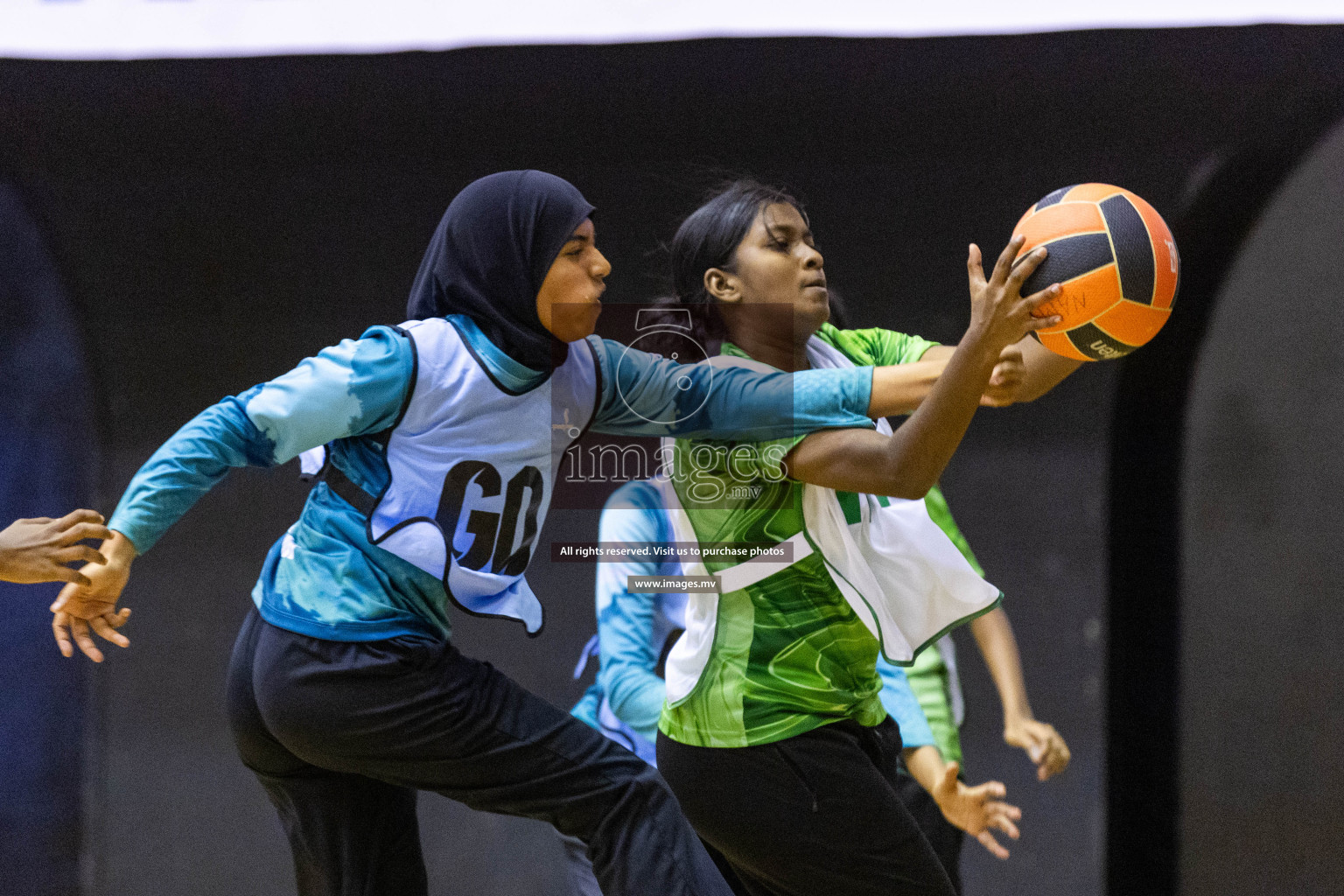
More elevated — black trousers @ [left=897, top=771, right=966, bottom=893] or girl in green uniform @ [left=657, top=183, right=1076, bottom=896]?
girl in green uniform @ [left=657, top=183, right=1076, bottom=896]

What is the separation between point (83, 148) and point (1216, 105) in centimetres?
340

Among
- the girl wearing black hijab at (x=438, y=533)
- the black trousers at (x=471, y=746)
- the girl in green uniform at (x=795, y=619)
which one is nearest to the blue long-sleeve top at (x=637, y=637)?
the girl in green uniform at (x=795, y=619)

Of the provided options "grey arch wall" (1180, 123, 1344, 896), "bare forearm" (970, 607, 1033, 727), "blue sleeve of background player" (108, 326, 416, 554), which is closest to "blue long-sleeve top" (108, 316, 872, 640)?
"blue sleeve of background player" (108, 326, 416, 554)

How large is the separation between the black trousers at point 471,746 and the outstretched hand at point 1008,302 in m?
0.88

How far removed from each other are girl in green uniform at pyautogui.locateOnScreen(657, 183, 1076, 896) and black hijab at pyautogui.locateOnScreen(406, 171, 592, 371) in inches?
13.7

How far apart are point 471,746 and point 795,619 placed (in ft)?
1.97

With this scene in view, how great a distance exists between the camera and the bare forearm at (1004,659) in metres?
2.90

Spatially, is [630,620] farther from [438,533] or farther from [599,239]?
[599,239]

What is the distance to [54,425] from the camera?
389 centimetres

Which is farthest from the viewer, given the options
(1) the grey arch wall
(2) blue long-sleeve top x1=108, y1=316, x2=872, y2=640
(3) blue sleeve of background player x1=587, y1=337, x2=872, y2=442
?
(1) the grey arch wall

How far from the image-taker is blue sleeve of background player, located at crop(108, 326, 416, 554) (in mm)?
1949

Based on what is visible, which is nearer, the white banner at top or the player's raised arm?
the player's raised arm

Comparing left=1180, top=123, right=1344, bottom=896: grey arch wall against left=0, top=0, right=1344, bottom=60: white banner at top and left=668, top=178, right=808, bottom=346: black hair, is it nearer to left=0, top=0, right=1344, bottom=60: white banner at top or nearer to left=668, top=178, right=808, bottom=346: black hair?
left=0, top=0, right=1344, bottom=60: white banner at top

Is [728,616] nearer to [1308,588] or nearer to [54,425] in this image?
[1308,588]
